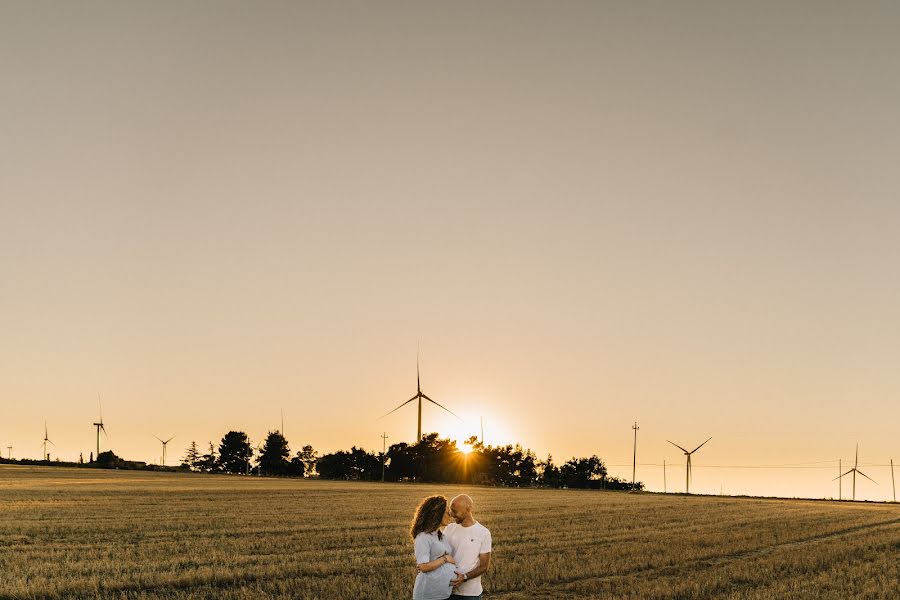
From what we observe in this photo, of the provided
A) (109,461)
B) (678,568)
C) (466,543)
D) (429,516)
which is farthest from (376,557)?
(109,461)

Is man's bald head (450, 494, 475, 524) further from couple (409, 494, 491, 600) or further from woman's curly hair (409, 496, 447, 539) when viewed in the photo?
woman's curly hair (409, 496, 447, 539)

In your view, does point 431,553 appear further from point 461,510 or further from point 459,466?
point 459,466

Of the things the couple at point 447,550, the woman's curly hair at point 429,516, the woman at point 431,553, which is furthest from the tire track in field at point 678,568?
the woman's curly hair at point 429,516

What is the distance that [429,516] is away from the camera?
10.2 meters

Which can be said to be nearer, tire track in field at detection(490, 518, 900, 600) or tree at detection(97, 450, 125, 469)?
tire track in field at detection(490, 518, 900, 600)

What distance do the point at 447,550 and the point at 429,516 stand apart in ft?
1.96

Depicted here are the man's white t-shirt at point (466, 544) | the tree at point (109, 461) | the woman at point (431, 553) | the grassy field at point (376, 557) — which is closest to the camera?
the woman at point (431, 553)

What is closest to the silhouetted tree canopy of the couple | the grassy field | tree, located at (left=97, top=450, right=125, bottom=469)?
tree, located at (left=97, top=450, right=125, bottom=469)

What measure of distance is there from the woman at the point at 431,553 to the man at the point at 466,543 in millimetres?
154

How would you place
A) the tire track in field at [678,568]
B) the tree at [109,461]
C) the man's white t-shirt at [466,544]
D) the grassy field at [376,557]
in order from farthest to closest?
the tree at [109,461] < the tire track in field at [678,568] < the grassy field at [376,557] < the man's white t-shirt at [466,544]

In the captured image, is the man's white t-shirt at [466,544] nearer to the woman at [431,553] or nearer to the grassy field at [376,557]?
the woman at [431,553]

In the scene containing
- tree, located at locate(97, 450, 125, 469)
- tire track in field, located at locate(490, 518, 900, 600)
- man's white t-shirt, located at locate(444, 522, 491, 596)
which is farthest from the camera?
tree, located at locate(97, 450, 125, 469)

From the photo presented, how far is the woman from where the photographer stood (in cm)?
1020

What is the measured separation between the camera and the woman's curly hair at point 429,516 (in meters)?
10.2
